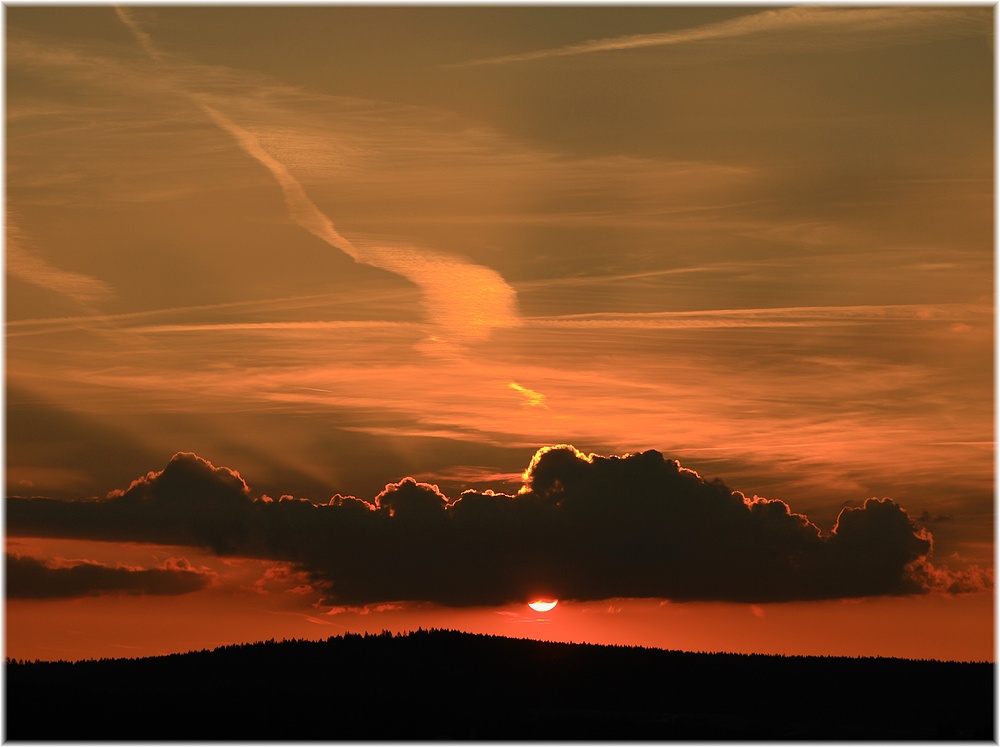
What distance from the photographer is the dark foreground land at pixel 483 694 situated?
133 m

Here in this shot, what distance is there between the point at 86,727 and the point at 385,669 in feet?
136

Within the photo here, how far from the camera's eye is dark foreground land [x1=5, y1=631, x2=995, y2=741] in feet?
435

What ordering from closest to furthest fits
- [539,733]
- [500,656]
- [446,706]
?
[539,733] → [446,706] → [500,656]

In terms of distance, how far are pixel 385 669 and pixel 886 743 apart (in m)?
67.4

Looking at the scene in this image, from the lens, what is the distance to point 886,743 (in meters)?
118

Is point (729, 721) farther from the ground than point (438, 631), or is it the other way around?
point (438, 631)

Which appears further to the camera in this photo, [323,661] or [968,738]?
[323,661]

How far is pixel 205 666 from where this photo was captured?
167 meters

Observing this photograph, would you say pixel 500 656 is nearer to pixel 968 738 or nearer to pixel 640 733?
pixel 640 733

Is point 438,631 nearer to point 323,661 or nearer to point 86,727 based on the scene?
point 323,661

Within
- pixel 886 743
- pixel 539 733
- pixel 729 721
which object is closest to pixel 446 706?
pixel 539 733

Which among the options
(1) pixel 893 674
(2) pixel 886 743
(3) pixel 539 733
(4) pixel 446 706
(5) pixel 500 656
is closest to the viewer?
(2) pixel 886 743

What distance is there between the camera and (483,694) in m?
156

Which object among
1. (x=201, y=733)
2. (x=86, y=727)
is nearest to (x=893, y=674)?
(x=201, y=733)
